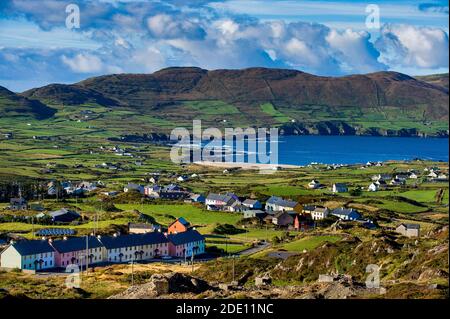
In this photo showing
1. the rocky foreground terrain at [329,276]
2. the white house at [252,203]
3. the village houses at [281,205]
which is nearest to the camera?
the rocky foreground terrain at [329,276]

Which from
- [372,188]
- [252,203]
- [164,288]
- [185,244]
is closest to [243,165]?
[372,188]

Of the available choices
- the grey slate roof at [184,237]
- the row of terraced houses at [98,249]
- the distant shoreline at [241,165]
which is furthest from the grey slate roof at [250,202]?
the distant shoreline at [241,165]

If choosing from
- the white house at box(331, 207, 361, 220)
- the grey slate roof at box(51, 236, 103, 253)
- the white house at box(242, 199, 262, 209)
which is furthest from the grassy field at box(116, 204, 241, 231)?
the grey slate roof at box(51, 236, 103, 253)

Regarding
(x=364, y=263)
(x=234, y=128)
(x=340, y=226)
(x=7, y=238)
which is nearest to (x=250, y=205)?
(x=340, y=226)

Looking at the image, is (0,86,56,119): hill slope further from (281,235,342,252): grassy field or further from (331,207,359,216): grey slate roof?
(281,235,342,252): grassy field

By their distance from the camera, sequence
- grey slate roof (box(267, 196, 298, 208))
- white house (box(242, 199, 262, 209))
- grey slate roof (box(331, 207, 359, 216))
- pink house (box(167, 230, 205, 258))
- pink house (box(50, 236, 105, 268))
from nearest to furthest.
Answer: pink house (box(50, 236, 105, 268)), pink house (box(167, 230, 205, 258)), grey slate roof (box(331, 207, 359, 216)), grey slate roof (box(267, 196, 298, 208)), white house (box(242, 199, 262, 209))

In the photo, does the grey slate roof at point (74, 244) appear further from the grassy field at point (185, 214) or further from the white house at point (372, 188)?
the white house at point (372, 188)

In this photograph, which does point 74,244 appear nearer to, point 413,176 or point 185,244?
point 185,244

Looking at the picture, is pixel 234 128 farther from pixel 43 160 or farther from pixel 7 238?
pixel 7 238
